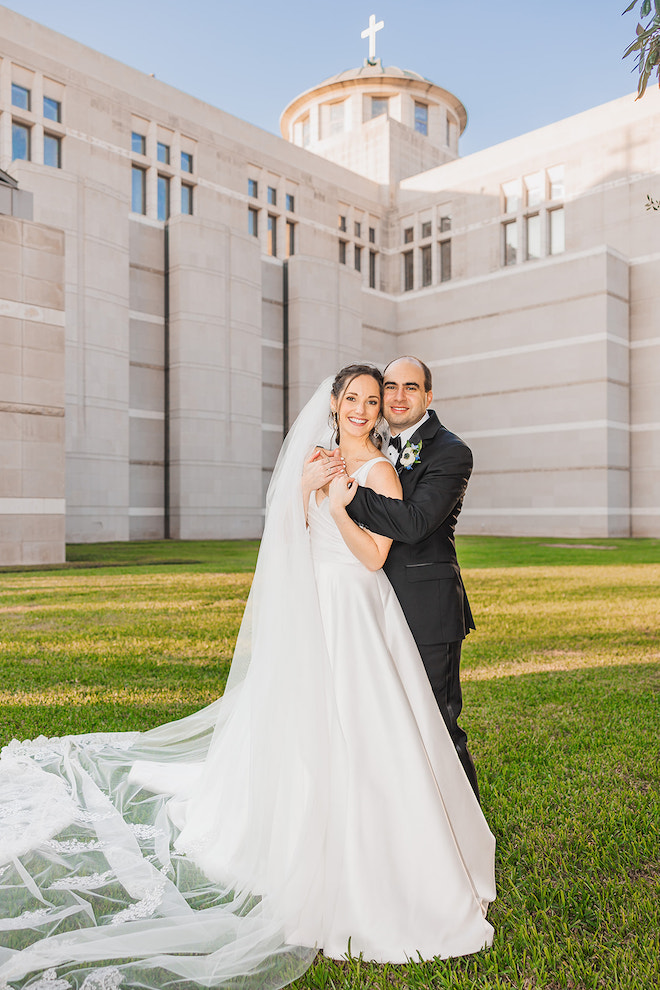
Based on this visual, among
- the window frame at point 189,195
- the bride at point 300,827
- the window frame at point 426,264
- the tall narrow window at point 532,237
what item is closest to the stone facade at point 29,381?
the bride at point 300,827

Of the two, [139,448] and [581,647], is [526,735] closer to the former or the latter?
[581,647]

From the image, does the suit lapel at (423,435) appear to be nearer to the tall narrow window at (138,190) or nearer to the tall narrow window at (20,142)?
the tall narrow window at (20,142)

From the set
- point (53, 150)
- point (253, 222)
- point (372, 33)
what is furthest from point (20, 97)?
point (372, 33)

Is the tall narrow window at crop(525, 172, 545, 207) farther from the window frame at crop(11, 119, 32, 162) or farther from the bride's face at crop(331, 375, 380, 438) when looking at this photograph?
the bride's face at crop(331, 375, 380, 438)

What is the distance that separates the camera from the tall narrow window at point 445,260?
146ft

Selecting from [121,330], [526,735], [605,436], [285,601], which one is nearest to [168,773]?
[285,601]

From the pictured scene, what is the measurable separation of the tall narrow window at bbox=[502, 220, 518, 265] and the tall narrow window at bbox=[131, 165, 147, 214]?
1941 cm

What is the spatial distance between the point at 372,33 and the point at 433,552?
5788 centimetres

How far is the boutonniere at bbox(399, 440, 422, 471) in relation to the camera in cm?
380

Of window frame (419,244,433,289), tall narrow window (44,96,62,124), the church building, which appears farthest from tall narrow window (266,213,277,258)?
tall narrow window (44,96,62,124)

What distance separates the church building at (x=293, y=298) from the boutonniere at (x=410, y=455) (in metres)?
29.9

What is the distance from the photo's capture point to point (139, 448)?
115ft

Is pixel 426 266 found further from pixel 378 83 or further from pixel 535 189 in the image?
pixel 378 83

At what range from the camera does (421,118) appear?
53344 mm
